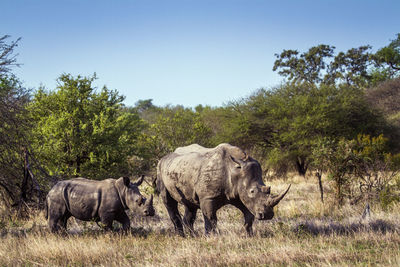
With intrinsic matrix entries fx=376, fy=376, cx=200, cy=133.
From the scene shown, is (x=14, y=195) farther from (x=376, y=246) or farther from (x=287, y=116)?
(x=287, y=116)

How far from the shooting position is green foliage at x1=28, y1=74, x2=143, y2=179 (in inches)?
544

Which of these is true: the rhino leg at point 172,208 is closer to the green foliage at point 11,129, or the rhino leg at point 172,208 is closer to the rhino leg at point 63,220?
the rhino leg at point 63,220

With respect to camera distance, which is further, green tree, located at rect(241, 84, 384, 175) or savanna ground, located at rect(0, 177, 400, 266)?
green tree, located at rect(241, 84, 384, 175)

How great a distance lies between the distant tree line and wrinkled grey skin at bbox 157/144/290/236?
11.4 ft

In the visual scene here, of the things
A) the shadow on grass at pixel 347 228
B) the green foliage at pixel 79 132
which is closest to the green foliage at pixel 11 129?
the green foliage at pixel 79 132

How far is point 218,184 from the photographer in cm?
681

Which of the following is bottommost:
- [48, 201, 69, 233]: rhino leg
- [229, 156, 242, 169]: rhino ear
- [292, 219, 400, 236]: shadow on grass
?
[292, 219, 400, 236]: shadow on grass

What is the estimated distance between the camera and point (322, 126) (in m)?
22.2

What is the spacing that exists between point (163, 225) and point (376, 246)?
506 centimetres

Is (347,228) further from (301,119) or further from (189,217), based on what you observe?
(301,119)

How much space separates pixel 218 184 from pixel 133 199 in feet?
5.79

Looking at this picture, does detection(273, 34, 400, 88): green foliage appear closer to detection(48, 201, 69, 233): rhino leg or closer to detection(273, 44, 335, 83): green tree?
detection(273, 44, 335, 83): green tree

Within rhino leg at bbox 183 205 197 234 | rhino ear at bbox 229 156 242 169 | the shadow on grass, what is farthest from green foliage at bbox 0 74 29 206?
the shadow on grass

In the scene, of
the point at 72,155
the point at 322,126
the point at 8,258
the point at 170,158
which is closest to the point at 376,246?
the point at 170,158
